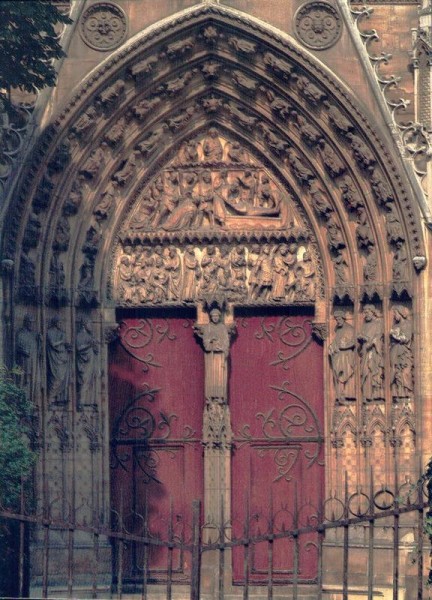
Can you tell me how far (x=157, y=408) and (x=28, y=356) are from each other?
1931 mm

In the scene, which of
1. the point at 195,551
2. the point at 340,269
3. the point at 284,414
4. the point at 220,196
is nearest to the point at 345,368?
the point at 284,414

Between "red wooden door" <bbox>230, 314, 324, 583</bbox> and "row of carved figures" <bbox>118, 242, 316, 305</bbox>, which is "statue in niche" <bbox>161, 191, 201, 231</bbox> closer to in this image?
"row of carved figures" <bbox>118, 242, 316, 305</bbox>

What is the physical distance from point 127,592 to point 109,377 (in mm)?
2572

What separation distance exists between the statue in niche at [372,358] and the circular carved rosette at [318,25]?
3.19 m

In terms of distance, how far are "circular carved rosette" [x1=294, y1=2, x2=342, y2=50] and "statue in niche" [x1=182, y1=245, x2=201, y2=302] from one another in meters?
2.90

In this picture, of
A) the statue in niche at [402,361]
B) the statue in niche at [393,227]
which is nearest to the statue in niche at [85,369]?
the statue in niche at [402,361]

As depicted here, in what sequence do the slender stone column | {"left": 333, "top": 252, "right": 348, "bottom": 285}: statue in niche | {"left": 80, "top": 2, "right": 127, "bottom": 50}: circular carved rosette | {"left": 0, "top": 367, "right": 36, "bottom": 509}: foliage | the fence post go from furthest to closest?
the slender stone column < {"left": 333, "top": 252, "right": 348, "bottom": 285}: statue in niche < {"left": 80, "top": 2, "right": 127, "bottom": 50}: circular carved rosette < {"left": 0, "top": 367, "right": 36, "bottom": 509}: foliage < the fence post

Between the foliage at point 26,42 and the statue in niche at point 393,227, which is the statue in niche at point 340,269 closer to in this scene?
the statue in niche at point 393,227

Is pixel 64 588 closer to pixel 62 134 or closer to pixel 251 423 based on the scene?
pixel 251 423

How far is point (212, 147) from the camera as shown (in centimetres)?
2038

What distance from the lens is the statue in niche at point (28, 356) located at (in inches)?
753

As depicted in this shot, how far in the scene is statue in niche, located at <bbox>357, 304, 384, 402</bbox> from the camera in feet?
63.5

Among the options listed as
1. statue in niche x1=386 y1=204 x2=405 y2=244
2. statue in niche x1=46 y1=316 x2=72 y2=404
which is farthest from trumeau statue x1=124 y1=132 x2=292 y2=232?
statue in niche x1=46 y1=316 x2=72 y2=404

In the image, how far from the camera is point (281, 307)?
66.4ft
